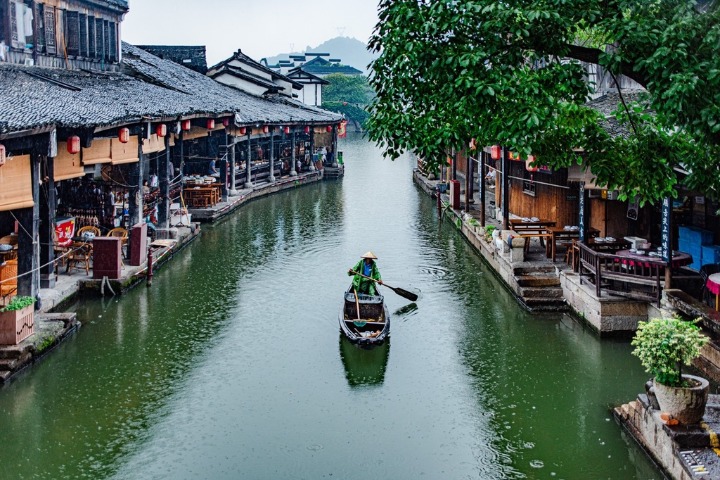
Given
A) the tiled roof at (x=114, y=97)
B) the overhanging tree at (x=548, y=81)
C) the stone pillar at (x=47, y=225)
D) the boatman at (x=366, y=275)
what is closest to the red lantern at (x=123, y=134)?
the tiled roof at (x=114, y=97)

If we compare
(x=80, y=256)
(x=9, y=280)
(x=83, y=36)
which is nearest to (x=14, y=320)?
(x=9, y=280)

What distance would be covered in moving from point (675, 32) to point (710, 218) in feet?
31.0

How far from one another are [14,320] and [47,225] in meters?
5.18

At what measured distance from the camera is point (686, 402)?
36.1ft

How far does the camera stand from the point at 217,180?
132ft

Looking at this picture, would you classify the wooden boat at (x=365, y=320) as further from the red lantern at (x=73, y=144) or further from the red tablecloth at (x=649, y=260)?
the red lantern at (x=73, y=144)

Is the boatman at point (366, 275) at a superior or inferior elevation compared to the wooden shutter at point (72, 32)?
inferior

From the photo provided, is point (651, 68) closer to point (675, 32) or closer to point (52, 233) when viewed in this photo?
point (675, 32)

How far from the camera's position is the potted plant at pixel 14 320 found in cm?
1478

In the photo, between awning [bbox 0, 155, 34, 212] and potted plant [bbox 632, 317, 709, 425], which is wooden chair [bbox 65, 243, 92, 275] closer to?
awning [bbox 0, 155, 34, 212]

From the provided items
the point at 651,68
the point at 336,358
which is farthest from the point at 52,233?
the point at 651,68

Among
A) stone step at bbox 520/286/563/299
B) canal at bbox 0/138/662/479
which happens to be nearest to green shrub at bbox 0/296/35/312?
canal at bbox 0/138/662/479

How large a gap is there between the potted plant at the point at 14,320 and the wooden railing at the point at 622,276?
36.9 feet

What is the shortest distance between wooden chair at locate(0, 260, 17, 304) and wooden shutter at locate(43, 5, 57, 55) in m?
10.3
